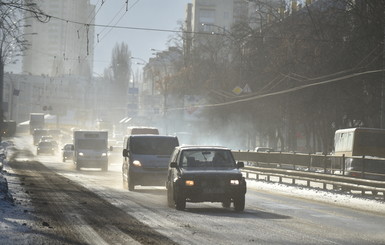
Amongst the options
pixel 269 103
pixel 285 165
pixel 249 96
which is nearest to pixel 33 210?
pixel 285 165

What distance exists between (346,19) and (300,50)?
42.0 feet

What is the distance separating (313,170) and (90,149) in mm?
19126

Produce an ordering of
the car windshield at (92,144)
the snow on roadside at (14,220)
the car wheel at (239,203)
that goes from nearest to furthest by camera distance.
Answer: the snow on roadside at (14,220)
the car wheel at (239,203)
the car windshield at (92,144)

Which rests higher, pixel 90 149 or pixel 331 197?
pixel 90 149

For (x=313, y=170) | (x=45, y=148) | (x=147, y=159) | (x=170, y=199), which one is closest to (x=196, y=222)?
(x=170, y=199)

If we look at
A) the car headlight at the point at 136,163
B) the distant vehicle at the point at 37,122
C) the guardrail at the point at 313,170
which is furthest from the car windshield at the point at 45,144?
the car headlight at the point at 136,163

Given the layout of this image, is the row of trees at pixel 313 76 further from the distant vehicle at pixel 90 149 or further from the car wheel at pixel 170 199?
the car wheel at pixel 170 199

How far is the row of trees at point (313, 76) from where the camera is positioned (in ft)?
180

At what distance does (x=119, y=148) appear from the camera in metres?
74.8

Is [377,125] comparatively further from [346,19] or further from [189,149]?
[189,149]

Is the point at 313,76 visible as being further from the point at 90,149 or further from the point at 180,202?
the point at 180,202

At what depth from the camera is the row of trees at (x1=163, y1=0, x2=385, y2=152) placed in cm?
5491

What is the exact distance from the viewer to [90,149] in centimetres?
5384

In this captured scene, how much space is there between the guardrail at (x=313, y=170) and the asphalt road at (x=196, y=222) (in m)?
3.77
